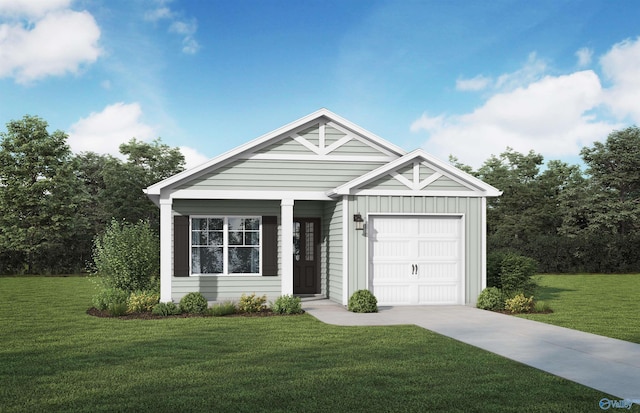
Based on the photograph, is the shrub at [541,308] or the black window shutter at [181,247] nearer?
the shrub at [541,308]

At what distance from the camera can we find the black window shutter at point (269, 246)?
1716 cm

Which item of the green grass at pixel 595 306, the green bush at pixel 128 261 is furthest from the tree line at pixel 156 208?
the green bush at pixel 128 261

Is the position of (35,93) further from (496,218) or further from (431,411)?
(496,218)

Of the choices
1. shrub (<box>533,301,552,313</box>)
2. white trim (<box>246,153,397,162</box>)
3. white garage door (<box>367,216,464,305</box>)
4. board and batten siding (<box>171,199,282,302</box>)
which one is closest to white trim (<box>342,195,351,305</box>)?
white garage door (<box>367,216,464,305</box>)

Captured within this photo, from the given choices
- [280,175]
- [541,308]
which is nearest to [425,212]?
[541,308]

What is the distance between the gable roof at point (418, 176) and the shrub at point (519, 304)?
277 cm

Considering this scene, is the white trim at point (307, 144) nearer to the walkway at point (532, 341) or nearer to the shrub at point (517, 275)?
the walkway at point (532, 341)

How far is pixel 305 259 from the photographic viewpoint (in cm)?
1867

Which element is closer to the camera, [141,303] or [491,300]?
[141,303]

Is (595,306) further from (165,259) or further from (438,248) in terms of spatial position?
(165,259)

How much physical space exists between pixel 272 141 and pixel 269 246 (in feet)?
9.52

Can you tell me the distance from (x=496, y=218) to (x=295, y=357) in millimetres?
40265

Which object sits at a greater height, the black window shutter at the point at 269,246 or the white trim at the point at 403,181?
the white trim at the point at 403,181

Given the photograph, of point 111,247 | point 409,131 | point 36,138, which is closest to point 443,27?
point 409,131
